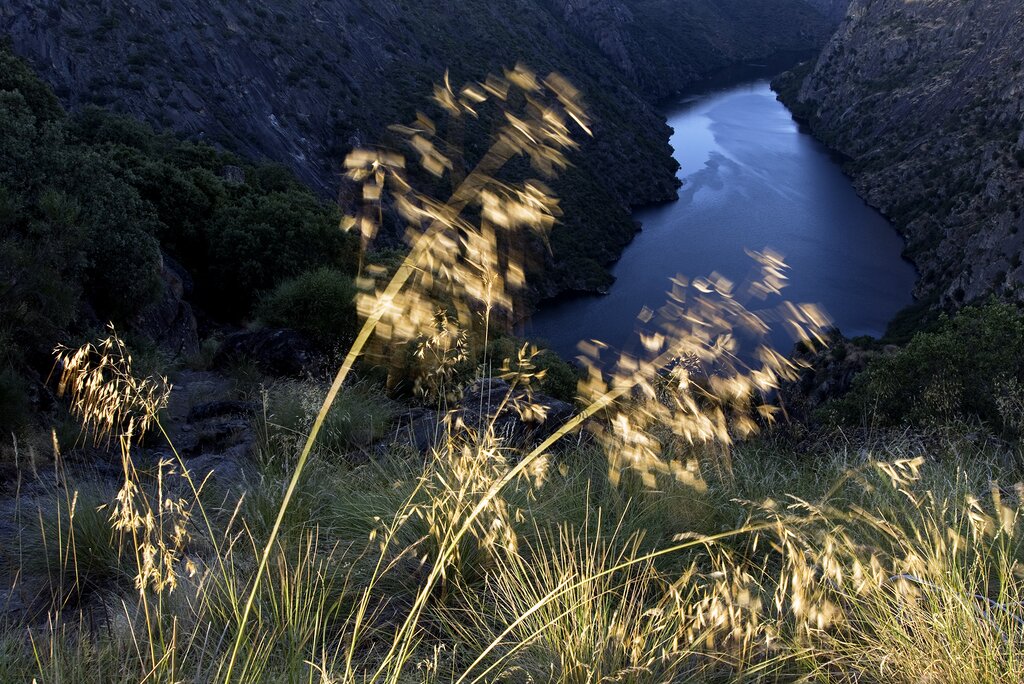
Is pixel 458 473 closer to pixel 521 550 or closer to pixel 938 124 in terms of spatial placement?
pixel 521 550

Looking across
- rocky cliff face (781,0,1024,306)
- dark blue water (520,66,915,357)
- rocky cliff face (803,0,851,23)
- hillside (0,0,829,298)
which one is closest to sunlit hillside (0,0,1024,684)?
hillside (0,0,829,298)

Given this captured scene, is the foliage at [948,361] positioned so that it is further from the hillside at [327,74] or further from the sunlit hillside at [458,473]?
the hillside at [327,74]

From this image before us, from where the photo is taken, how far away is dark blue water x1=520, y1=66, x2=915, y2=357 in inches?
2495

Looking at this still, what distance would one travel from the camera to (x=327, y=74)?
60562 millimetres

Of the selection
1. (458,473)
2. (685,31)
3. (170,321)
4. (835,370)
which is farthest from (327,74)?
(685,31)

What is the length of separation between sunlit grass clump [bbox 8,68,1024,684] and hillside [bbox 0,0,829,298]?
44204 mm

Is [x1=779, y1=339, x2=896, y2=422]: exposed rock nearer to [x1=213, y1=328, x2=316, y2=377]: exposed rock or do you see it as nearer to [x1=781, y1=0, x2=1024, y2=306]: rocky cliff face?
[x1=781, y1=0, x2=1024, y2=306]: rocky cliff face

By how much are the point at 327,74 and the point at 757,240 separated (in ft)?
137

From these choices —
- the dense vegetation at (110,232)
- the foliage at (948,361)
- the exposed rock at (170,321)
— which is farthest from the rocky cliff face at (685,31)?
the exposed rock at (170,321)

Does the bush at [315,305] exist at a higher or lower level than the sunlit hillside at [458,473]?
lower

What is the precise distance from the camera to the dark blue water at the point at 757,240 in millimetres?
63375

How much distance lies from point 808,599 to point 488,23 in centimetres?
8803

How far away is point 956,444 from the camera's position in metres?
4.92

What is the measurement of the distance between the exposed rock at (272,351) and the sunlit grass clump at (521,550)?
6967mm
